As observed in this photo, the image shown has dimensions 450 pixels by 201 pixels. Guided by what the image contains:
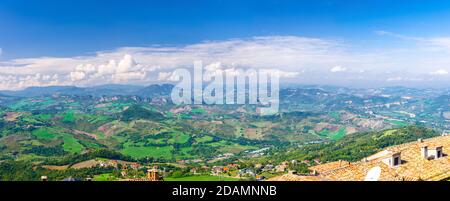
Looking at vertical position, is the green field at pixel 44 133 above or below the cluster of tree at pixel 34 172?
below

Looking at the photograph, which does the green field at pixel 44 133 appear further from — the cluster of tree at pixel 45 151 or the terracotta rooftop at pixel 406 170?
the terracotta rooftop at pixel 406 170

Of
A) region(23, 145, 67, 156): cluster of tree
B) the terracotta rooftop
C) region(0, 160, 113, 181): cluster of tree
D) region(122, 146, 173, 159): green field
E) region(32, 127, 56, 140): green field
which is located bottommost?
region(122, 146, 173, 159): green field

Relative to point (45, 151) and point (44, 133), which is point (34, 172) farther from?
point (44, 133)

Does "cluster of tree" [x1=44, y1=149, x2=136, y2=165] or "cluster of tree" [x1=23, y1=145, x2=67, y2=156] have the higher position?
"cluster of tree" [x1=44, y1=149, x2=136, y2=165]

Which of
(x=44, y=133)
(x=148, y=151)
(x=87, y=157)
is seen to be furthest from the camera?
(x=44, y=133)

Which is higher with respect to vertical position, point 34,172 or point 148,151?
point 34,172

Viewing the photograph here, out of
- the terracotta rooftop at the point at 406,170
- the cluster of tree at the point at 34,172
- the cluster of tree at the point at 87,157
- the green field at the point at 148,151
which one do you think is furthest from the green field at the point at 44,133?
the terracotta rooftop at the point at 406,170

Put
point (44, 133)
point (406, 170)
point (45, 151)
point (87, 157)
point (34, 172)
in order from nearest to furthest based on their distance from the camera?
point (406, 170), point (34, 172), point (87, 157), point (45, 151), point (44, 133)

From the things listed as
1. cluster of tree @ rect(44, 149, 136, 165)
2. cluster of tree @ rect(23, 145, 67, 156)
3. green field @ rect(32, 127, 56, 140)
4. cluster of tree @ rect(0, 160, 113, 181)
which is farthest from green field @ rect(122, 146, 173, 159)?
cluster of tree @ rect(0, 160, 113, 181)

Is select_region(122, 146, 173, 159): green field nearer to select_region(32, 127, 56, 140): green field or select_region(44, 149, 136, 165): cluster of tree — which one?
select_region(44, 149, 136, 165): cluster of tree

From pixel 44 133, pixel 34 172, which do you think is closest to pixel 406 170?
pixel 34 172

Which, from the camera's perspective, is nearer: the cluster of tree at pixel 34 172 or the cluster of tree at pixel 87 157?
the cluster of tree at pixel 34 172
